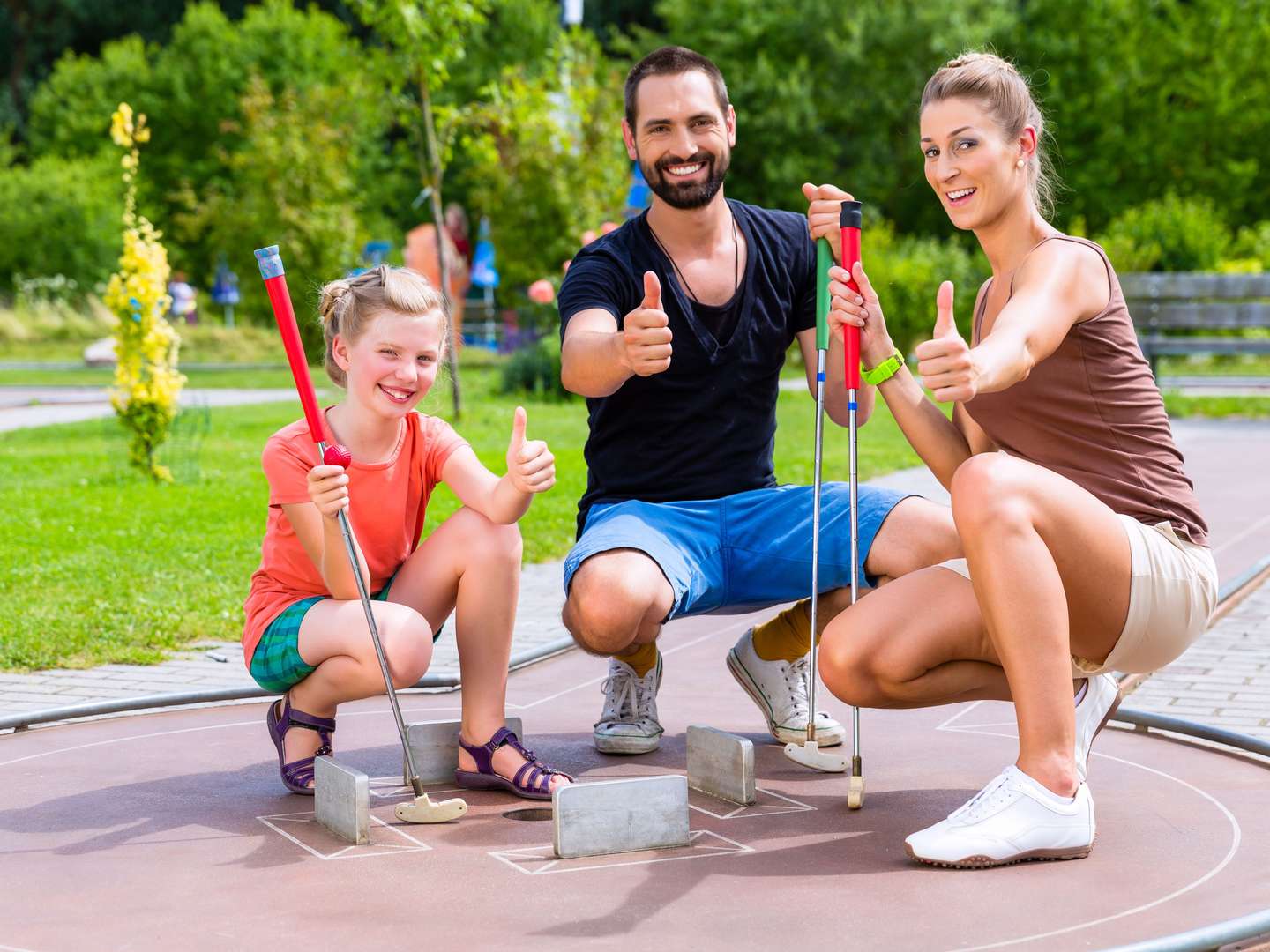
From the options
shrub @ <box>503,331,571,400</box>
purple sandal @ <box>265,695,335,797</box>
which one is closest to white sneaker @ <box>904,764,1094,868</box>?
purple sandal @ <box>265,695,335,797</box>

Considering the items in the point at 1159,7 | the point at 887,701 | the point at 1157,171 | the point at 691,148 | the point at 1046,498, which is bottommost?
the point at 887,701

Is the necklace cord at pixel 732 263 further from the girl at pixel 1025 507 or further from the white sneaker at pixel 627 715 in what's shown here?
the white sneaker at pixel 627 715

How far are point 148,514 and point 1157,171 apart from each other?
978 inches

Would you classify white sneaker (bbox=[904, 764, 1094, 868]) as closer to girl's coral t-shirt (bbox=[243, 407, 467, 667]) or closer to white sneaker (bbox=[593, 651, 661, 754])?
white sneaker (bbox=[593, 651, 661, 754])

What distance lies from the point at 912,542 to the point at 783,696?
1.93ft

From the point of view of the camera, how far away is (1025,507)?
3090 millimetres

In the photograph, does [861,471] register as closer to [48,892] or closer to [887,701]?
[887,701]

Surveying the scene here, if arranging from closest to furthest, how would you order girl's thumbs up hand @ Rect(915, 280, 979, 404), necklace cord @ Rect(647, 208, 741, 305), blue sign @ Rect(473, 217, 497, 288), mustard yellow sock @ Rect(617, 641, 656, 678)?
girl's thumbs up hand @ Rect(915, 280, 979, 404) → mustard yellow sock @ Rect(617, 641, 656, 678) → necklace cord @ Rect(647, 208, 741, 305) → blue sign @ Rect(473, 217, 497, 288)

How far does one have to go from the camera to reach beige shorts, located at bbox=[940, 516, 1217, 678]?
10.5 ft

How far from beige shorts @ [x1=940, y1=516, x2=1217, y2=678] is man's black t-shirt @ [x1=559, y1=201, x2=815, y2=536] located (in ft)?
3.62

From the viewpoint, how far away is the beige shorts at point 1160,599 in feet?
10.5

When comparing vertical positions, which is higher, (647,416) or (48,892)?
(647,416)

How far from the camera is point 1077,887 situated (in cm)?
297

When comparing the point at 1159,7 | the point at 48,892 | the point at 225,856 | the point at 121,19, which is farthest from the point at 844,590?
the point at 121,19
